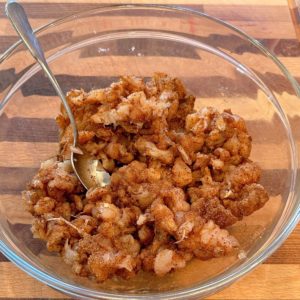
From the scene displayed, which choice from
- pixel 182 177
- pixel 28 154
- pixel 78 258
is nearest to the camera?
pixel 78 258

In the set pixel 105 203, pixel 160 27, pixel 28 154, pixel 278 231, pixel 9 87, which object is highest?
pixel 160 27

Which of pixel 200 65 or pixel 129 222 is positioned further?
pixel 200 65

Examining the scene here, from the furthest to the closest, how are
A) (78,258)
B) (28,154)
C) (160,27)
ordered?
(160,27) → (28,154) → (78,258)

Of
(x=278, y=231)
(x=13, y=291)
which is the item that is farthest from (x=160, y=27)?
(x=13, y=291)

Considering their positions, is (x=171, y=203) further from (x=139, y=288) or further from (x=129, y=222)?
(x=139, y=288)

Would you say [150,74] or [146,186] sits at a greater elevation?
[150,74]

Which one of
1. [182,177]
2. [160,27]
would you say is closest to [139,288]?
[182,177]

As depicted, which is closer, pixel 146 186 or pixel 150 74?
pixel 146 186

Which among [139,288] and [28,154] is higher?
[28,154]
